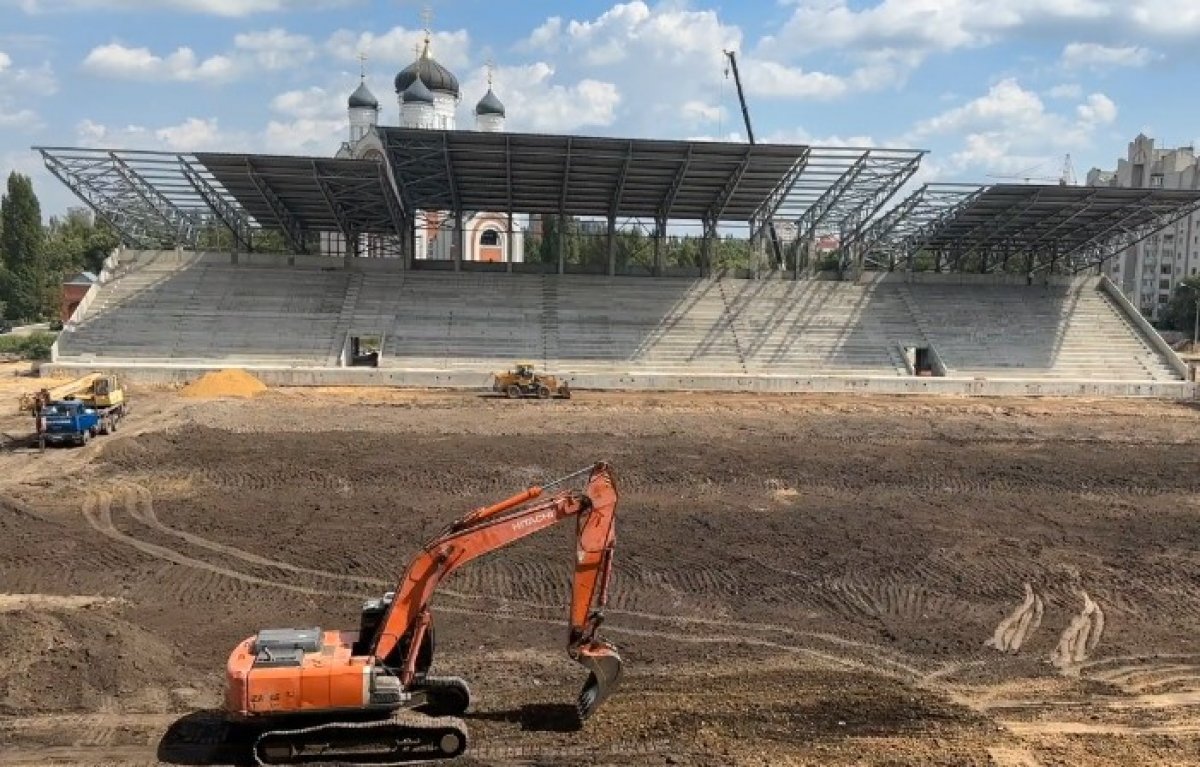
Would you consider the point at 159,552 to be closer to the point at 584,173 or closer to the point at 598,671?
the point at 598,671

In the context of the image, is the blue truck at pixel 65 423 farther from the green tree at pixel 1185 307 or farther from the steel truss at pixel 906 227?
the green tree at pixel 1185 307

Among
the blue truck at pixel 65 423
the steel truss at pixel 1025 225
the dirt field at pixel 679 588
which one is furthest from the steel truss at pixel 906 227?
the blue truck at pixel 65 423

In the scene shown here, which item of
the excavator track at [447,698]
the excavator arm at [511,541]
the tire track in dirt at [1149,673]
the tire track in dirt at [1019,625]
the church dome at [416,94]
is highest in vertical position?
the church dome at [416,94]

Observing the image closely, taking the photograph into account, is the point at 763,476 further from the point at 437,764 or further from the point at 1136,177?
the point at 1136,177

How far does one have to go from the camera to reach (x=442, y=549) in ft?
24.6

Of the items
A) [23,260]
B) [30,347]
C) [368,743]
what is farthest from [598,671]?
[23,260]

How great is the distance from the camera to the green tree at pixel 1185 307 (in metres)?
67.4

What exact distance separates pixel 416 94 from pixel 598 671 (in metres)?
62.6

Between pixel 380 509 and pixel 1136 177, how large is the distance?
103m

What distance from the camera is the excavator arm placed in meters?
7.52

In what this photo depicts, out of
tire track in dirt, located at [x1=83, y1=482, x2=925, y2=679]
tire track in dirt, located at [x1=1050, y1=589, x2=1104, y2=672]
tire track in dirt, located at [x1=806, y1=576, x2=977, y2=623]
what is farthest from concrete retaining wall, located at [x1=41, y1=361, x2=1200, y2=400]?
tire track in dirt, located at [x1=1050, y1=589, x2=1104, y2=672]

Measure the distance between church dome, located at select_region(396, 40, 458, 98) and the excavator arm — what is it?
2567 inches

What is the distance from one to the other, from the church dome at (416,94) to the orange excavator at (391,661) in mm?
61939

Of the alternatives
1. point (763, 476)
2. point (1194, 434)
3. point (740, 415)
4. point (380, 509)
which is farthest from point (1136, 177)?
point (380, 509)
